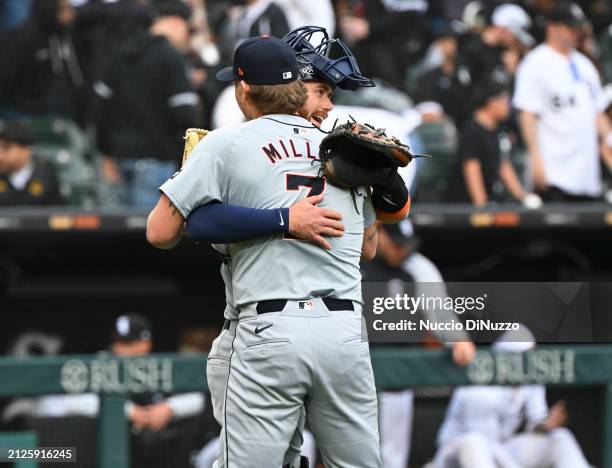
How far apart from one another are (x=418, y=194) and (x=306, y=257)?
14.5 feet

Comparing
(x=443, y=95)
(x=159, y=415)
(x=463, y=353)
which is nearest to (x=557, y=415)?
(x=463, y=353)

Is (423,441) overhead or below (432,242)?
below

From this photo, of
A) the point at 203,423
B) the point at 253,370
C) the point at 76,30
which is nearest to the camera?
the point at 253,370

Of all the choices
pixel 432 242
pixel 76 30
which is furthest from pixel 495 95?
pixel 76 30

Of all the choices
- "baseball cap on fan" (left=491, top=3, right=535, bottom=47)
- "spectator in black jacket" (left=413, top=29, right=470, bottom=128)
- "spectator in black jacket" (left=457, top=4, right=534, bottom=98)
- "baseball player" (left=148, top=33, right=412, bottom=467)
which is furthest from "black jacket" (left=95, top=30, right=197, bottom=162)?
"baseball player" (left=148, top=33, right=412, bottom=467)

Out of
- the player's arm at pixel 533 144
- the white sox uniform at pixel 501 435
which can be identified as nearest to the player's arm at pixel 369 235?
the white sox uniform at pixel 501 435

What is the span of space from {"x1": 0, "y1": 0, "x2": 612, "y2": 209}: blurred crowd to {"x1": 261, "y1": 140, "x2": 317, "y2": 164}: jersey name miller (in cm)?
389

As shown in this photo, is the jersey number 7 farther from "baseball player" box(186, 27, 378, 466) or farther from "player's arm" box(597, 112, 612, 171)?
"player's arm" box(597, 112, 612, 171)

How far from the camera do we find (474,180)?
757 cm

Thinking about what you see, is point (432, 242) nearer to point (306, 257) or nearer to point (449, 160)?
point (449, 160)

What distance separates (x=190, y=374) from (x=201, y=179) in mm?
2326

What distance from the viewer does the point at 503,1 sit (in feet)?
27.2

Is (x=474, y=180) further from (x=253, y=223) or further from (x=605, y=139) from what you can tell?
(x=253, y=223)

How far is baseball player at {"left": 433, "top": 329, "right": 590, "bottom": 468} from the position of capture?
5652 mm
